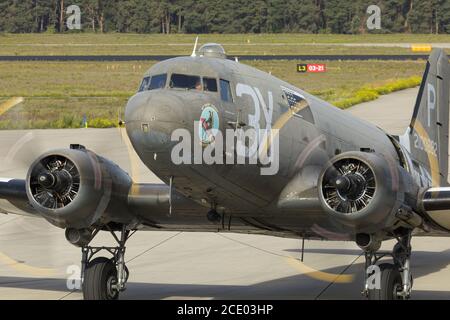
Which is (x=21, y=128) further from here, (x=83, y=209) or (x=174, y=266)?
(x=83, y=209)

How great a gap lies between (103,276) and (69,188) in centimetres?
188

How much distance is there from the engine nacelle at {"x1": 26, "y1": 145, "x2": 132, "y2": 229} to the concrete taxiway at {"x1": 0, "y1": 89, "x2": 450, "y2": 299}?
4.56 ft

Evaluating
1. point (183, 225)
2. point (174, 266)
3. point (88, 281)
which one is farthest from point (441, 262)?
point (88, 281)

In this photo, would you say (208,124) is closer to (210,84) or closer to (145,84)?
(210,84)

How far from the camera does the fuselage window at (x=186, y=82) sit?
15359mm

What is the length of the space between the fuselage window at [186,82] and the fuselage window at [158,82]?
0.13 m

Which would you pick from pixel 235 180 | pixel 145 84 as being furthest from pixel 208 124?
pixel 235 180

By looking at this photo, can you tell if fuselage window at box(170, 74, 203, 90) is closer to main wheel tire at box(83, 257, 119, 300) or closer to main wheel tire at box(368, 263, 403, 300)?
main wheel tire at box(83, 257, 119, 300)

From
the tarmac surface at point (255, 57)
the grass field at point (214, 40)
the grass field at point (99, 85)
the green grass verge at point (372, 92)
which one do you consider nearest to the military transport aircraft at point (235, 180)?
the grass field at point (99, 85)

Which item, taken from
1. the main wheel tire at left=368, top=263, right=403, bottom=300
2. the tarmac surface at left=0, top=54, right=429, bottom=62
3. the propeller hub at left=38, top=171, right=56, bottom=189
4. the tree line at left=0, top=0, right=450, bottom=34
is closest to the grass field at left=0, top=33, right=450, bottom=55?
the tree line at left=0, top=0, right=450, bottom=34

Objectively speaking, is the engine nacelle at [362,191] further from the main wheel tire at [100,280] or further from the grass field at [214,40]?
the grass field at [214,40]

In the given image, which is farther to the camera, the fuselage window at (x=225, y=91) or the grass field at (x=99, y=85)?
the grass field at (x=99, y=85)

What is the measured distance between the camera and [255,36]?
19688 cm

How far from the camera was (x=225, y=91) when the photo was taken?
15.8m
